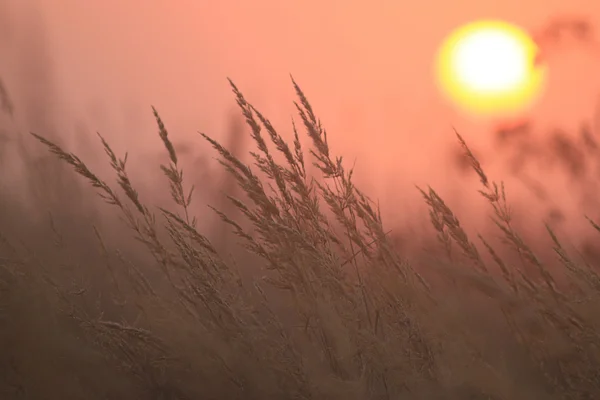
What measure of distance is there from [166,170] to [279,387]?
0.72 m

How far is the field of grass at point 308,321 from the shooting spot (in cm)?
116

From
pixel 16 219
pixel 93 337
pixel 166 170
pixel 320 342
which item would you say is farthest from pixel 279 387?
pixel 16 219

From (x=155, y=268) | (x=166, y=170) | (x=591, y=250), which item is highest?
(x=166, y=170)

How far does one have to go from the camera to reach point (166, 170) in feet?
5.49

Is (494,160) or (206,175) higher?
(206,175)

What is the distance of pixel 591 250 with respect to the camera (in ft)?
5.88

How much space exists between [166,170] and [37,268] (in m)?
0.42

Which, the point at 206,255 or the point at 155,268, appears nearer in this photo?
the point at 206,255

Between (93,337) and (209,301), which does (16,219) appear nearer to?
(93,337)

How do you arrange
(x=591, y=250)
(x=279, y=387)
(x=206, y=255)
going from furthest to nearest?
(x=591, y=250)
(x=206, y=255)
(x=279, y=387)

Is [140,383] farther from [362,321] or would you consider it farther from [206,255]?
[362,321]

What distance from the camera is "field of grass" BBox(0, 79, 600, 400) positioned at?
1.16 meters

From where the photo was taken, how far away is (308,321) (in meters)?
1.36

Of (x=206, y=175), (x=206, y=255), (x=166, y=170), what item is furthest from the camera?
(x=206, y=175)
